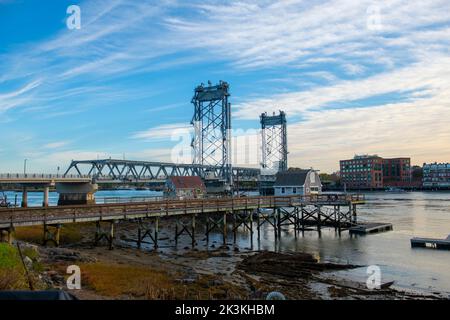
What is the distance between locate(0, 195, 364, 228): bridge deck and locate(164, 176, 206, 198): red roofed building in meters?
23.9

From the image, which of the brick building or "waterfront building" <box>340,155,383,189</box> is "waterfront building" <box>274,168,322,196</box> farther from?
the brick building

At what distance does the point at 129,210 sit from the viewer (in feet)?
97.3

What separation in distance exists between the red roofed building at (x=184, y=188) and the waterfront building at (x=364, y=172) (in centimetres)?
11511

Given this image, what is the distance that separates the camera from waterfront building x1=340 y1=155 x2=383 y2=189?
6688 inches

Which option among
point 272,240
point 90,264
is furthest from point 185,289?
point 272,240

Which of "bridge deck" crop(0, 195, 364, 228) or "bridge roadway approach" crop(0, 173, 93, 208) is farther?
"bridge roadway approach" crop(0, 173, 93, 208)

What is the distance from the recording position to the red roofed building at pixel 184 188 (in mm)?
64562

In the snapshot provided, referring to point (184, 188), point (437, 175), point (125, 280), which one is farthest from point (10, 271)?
point (437, 175)

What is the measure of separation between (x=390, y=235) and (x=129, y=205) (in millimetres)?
26508

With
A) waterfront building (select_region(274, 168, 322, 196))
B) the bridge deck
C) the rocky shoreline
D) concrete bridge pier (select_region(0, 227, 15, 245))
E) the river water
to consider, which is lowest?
the river water

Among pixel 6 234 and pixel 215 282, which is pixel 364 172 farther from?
pixel 6 234

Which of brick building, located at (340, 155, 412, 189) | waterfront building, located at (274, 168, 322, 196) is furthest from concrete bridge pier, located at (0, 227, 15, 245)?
brick building, located at (340, 155, 412, 189)

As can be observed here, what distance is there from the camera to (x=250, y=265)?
25.0 meters

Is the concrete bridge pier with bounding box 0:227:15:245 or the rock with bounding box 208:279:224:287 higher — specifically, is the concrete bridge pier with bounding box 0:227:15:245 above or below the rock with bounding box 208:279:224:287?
above
